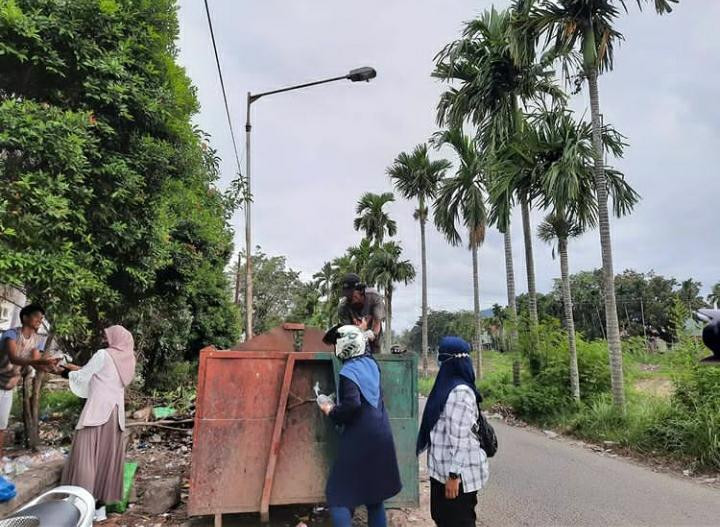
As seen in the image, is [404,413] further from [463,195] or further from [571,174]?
[463,195]

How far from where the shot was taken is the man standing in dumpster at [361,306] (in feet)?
17.0

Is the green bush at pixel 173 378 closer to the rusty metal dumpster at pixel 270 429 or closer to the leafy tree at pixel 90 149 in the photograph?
the leafy tree at pixel 90 149

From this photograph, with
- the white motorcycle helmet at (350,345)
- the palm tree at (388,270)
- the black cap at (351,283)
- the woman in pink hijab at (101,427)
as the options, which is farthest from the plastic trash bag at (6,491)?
the palm tree at (388,270)

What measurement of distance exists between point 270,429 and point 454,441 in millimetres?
1608

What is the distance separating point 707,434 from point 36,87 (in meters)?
9.23

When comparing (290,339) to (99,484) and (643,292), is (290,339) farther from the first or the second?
(643,292)

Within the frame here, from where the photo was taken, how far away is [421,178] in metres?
24.3

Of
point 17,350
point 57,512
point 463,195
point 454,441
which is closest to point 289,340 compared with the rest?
point 454,441

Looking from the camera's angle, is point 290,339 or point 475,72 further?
point 475,72

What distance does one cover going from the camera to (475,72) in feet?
44.8

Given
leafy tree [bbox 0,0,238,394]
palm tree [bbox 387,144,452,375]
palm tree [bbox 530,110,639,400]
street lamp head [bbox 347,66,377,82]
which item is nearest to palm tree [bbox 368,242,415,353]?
palm tree [bbox 387,144,452,375]

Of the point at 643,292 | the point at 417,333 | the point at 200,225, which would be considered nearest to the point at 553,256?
the point at 200,225

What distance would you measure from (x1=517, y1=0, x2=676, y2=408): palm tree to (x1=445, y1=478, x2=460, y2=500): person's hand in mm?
7103

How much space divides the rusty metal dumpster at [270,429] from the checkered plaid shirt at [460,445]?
874mm
